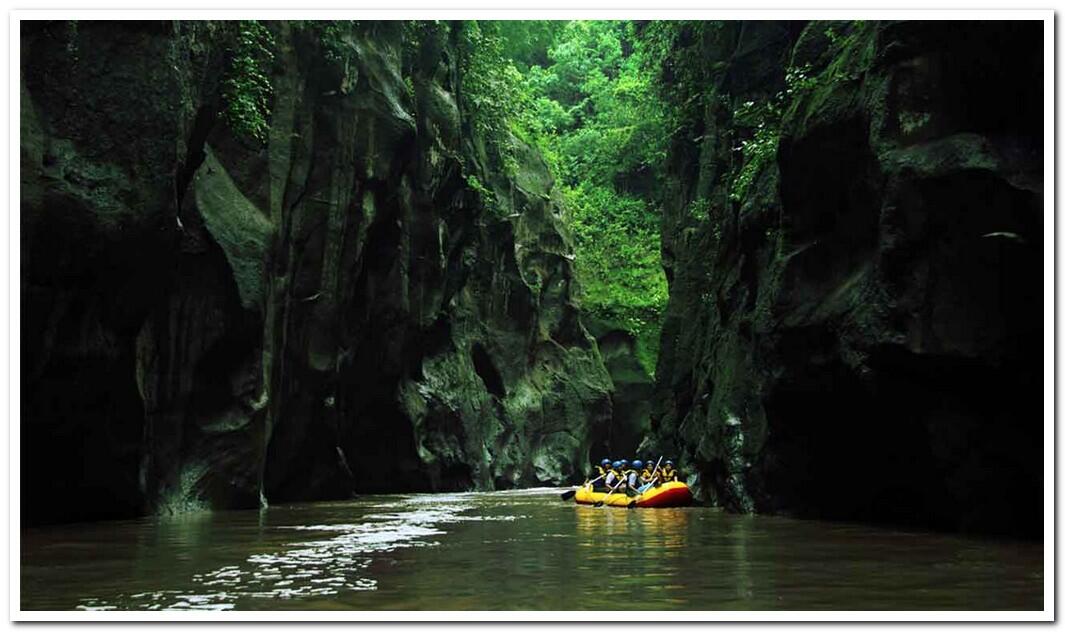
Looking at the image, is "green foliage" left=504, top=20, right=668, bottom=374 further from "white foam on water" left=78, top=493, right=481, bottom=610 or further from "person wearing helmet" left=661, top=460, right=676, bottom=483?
"white foam on water" left=78, top=493, right=481, bottom=610

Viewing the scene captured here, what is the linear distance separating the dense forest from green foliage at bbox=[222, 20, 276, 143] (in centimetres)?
6

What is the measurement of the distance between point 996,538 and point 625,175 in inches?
1576

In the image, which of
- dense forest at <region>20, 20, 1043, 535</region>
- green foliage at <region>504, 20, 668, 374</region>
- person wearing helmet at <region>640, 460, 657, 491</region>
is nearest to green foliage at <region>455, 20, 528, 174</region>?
dense forest at <region>20, 20, 1043, 535</region>

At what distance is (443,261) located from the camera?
30.1 m

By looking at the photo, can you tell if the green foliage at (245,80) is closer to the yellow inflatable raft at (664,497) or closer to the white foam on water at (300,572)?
the white foam on water at (300,572)

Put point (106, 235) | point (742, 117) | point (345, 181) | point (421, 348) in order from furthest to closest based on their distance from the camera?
1. point (421, 348)
2. point (345, 181)
3. point (742, 117)
4. point (106, 235)

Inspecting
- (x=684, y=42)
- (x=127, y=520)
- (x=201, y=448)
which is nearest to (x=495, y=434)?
(x=684, y=42)

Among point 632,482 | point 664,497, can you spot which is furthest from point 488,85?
point 664,497

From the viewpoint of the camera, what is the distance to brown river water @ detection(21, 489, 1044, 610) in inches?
260

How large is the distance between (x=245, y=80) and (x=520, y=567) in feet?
37.7

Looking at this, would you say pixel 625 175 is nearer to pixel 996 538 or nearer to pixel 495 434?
pixel 495 434

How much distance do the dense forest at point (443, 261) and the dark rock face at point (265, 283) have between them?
0.18ft

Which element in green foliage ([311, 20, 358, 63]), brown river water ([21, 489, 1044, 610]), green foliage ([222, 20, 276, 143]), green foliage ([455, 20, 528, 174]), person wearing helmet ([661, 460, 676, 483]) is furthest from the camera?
green foliage ([455, 20, 528, 174])

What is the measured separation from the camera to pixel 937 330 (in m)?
11.9
